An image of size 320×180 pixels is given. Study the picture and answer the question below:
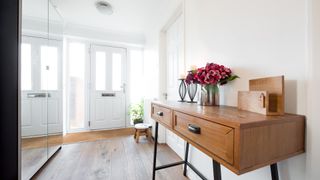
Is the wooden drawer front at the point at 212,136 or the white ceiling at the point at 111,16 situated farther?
the white ceiling at the point at 111,16

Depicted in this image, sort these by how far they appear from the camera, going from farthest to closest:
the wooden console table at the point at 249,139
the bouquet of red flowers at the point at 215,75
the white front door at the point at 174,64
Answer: the white front door at the point at 174,64
the bouquet of red flowers at the point at 215,75
the wooden console table at the point at 249,139

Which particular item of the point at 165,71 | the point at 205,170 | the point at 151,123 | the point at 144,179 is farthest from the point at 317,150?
the point at 151,123

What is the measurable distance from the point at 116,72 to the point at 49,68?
5.57ft

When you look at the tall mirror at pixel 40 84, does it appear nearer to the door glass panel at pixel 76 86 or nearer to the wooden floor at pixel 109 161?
the wooden floor at pixel 109 161

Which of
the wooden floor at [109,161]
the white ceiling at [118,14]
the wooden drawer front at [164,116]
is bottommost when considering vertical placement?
the wooden floor at [109,161]

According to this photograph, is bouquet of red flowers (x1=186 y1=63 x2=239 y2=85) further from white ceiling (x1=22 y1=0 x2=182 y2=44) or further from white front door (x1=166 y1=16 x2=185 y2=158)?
white ceiling (x1=22 y1=0 x2=182 y2=44)

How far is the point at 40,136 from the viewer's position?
1.81m

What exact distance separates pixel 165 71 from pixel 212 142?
2067 millimetres

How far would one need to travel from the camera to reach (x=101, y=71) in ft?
11.5

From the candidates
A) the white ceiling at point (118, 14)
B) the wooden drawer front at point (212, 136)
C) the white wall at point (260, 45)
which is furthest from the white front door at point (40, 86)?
the white wall at point (260, 45)

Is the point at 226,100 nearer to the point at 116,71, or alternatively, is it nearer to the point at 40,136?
the point at 40,136

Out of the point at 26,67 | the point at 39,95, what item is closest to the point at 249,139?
the point at 26,67

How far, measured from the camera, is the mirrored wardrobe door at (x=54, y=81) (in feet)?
6.81

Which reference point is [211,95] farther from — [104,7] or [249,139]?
[104,7]
